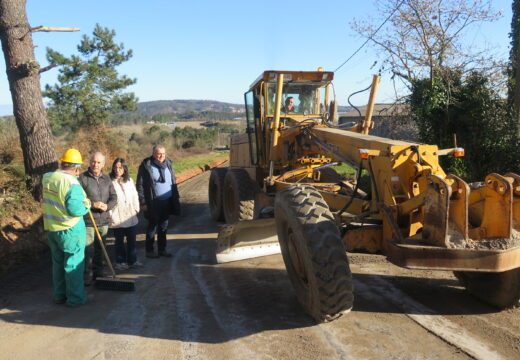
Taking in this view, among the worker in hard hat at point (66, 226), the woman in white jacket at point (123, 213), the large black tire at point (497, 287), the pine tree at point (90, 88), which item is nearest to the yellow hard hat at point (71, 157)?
the worker in hard hat at point (66, 226)

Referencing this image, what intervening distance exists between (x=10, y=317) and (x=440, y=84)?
1058 cm

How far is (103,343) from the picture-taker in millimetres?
3824

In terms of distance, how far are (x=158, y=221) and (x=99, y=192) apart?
4.47 feet

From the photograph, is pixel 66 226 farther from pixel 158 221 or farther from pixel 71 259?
pixel 158 221

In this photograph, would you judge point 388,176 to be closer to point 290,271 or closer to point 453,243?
point 453,243

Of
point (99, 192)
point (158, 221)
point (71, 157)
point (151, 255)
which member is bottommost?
point (151, 255)

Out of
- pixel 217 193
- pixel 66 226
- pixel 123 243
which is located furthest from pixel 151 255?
pixel 217 193

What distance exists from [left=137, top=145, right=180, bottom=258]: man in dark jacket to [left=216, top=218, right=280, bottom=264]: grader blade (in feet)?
3.48

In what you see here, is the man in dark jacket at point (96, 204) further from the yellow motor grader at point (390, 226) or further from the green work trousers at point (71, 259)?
the yellow motor grader at point (390, 226)

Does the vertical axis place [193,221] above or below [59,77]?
below

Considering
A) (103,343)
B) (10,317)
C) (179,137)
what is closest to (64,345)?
(103,343)

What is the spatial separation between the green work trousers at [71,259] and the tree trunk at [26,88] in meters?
3.85

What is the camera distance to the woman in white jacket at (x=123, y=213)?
19.6 feet

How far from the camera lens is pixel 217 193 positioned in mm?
9430
